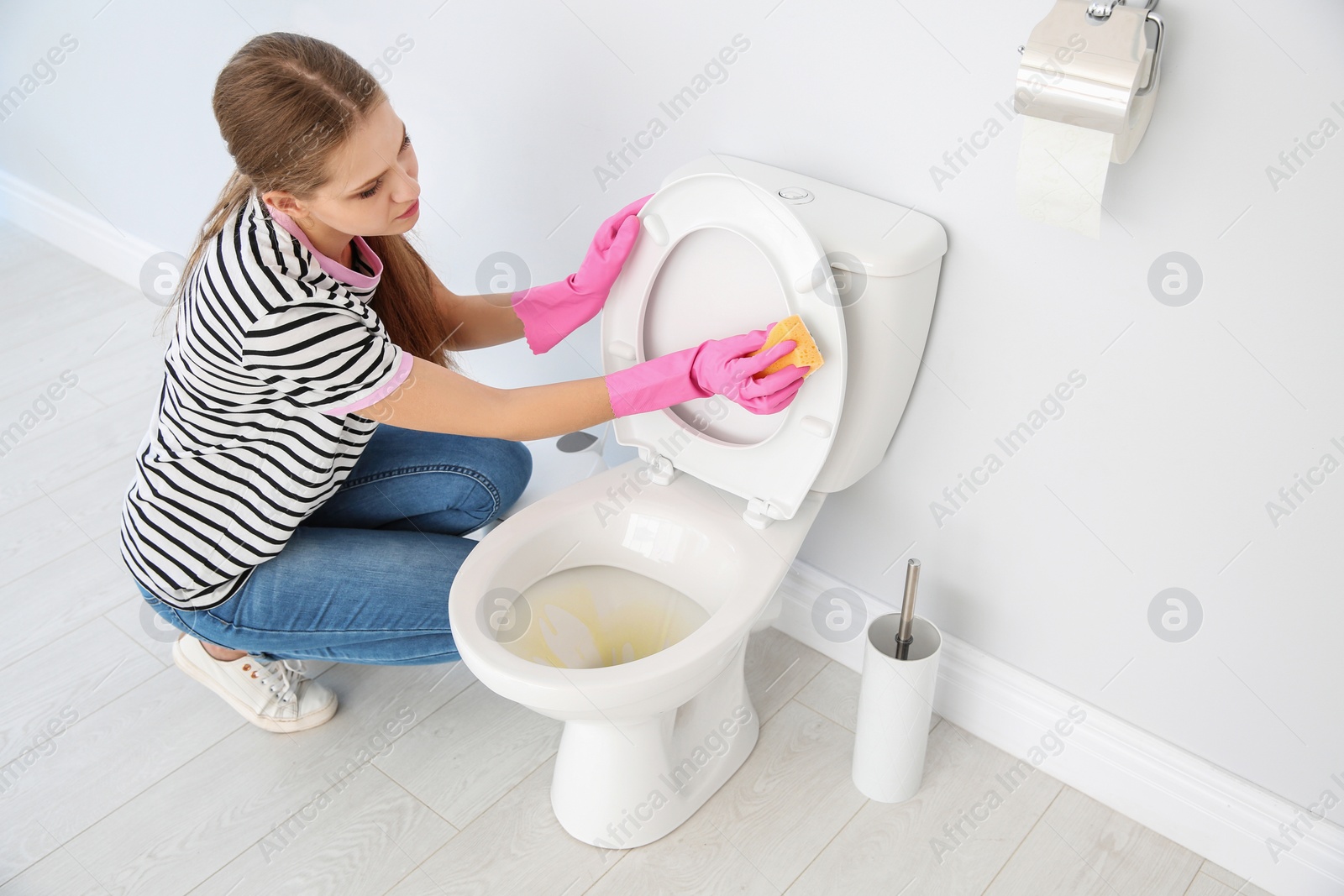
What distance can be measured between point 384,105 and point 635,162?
40 cm

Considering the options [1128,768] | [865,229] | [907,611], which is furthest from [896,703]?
[865,229]

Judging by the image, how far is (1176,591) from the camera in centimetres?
114

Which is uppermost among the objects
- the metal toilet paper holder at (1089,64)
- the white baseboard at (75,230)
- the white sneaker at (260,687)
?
the metal toilet paper holder at (1089,64)

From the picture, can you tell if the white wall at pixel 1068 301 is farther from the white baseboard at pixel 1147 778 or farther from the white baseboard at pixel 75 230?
the white baseboard at pixel 75 230

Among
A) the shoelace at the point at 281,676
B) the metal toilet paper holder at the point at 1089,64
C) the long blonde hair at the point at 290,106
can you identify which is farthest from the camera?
the shoelace at the point at 281,676

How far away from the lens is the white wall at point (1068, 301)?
0.91m

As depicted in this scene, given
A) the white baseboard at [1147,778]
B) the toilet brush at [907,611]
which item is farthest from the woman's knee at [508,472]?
the toilet brush at [907,611]

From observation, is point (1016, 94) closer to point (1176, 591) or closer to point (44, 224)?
point (1176, 591)

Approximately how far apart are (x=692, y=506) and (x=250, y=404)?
527mm

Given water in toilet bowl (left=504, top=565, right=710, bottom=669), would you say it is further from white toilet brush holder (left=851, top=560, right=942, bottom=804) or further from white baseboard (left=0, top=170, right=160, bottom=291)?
white baseboard (left=0, top=170, right=160, bottom=291)

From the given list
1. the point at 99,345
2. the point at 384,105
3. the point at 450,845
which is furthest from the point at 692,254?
the point at 99,345

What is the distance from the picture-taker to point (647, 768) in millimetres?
1257

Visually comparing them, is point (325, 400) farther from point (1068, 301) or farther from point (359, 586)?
point (1068, 301)

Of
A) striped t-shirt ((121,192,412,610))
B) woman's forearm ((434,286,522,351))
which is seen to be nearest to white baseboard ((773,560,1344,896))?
woman's forearm ((434,286,522,351))
